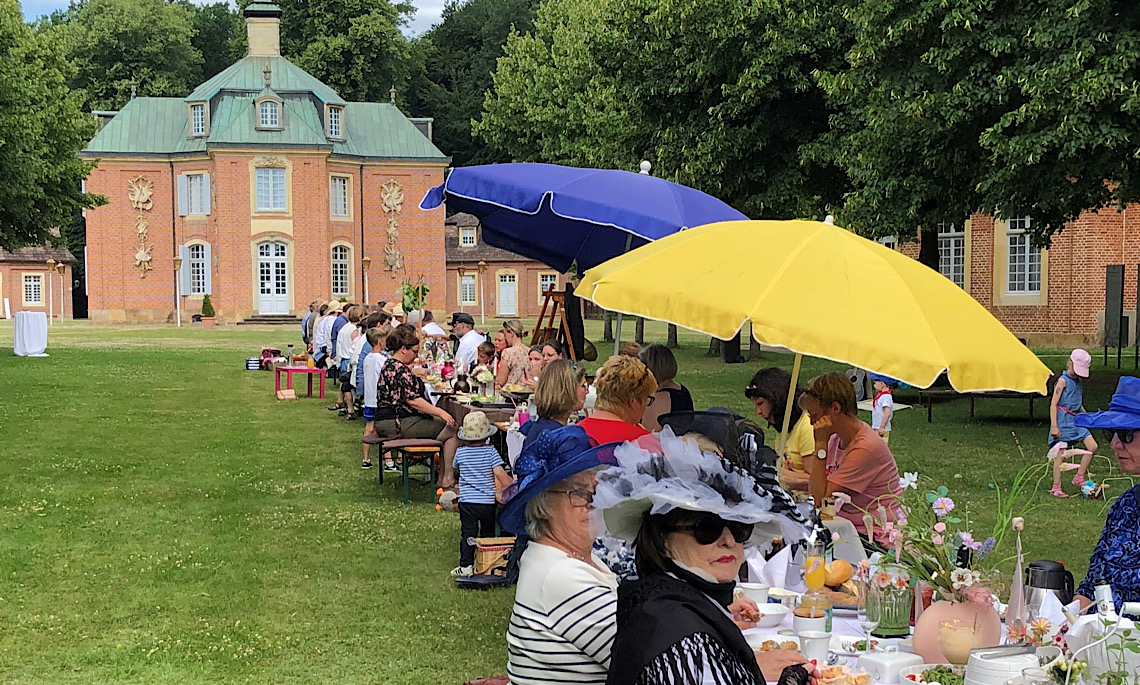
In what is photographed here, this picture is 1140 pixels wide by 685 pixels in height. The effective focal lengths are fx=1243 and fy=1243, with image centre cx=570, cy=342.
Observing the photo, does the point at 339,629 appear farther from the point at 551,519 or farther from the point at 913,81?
the point at 913,81

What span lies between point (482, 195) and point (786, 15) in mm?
13453

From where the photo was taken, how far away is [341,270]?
58.8 metres

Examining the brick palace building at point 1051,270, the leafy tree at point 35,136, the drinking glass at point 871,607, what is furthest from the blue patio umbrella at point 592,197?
the brick palace building at point 1051,270

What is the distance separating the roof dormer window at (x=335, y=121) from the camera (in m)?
57.4

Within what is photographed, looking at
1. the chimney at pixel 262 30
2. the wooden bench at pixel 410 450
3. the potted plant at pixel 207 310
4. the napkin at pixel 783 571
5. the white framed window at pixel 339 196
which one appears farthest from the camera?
the chimney at pixel 262 30

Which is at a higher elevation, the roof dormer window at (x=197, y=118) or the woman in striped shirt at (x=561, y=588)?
the roof dormer window at (x=197, y=118)

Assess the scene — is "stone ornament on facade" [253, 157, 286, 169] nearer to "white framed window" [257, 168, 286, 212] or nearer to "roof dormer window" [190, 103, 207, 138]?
"white framed window" [257, 168, 286, 212]

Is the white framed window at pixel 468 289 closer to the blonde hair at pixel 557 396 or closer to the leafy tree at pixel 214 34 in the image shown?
the leafy tree at pixel 214 34

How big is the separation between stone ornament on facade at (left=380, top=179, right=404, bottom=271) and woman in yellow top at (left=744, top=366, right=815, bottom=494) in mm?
53363

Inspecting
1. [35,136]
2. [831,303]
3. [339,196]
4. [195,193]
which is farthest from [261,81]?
[831,303]

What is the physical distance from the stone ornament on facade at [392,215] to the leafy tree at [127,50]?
17490 millimetres

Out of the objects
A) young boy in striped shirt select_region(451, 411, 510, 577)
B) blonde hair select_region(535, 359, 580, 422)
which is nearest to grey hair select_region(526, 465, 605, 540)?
blonde hair select_region(535, 359, 580, 422)

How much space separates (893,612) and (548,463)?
1190mm

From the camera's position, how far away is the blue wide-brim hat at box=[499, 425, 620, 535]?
369 cm
